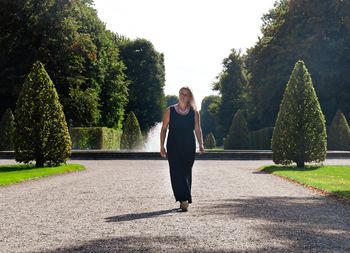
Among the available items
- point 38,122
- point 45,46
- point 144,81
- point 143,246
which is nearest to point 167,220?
point 143,246

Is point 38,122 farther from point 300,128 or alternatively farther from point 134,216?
point 134,216

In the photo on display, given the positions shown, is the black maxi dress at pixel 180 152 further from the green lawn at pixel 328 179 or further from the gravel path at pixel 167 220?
the green lawn at pixel 328 179

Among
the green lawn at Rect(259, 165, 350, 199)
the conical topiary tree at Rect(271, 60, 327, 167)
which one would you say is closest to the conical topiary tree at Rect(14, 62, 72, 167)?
the green lawn at Rect(259, 165, 350, 199)

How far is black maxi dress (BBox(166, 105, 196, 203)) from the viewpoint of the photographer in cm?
977

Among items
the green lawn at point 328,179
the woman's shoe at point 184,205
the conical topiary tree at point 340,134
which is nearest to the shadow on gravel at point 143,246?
the woman's shoe at point 184,205

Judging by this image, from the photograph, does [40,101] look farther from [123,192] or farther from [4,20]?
[4,20]

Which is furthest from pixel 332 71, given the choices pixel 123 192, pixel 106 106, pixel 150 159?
pixel 123 192

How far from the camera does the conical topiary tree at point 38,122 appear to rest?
2352 centimetres

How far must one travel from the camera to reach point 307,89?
2339 centimetres

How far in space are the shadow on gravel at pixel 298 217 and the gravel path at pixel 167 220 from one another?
0.01m

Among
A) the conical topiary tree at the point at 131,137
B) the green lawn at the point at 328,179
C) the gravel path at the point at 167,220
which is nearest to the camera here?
the gravel path at the point at 167,220

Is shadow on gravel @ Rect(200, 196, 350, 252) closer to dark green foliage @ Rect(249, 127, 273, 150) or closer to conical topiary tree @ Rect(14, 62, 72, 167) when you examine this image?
conical topiary tree @ Rect(14, 62, 72, 167)

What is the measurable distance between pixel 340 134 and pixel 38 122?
2668 centimetres

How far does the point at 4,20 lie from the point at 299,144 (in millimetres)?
30580
